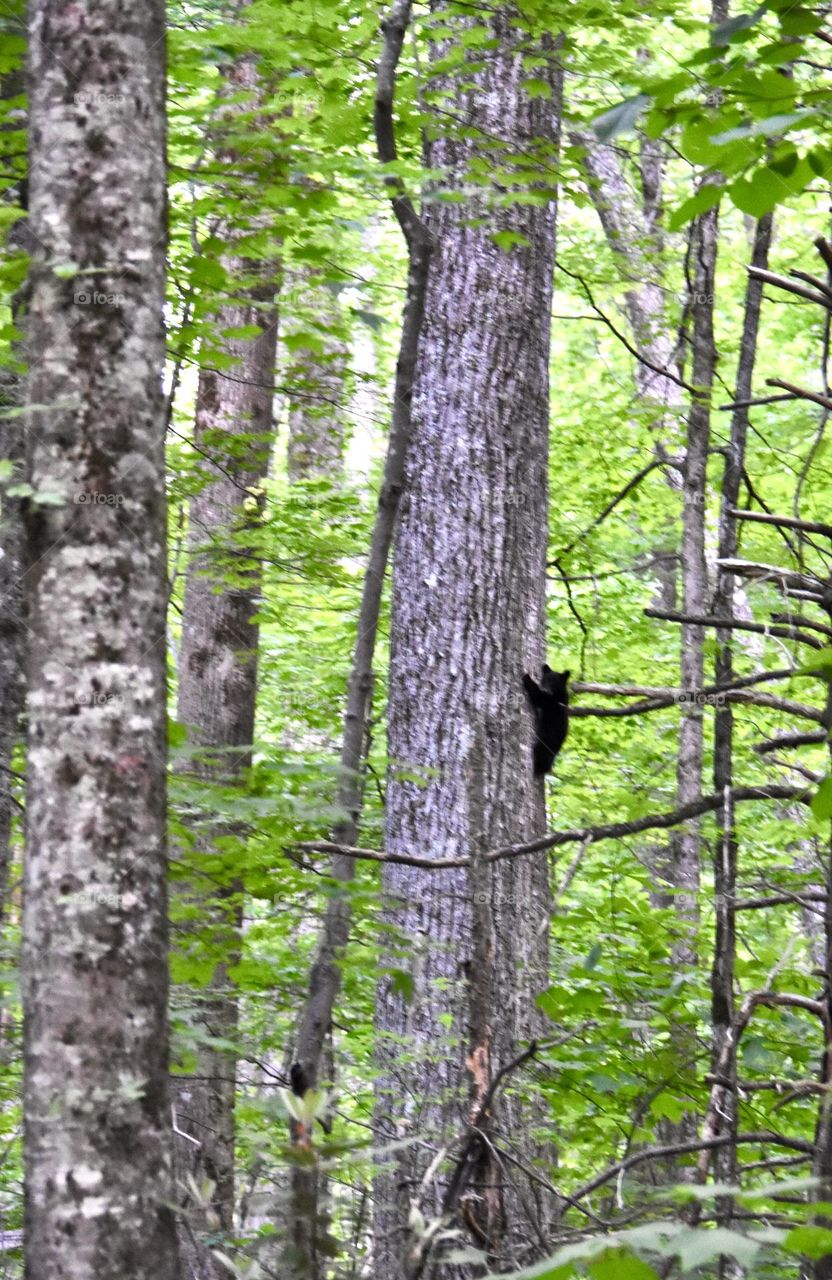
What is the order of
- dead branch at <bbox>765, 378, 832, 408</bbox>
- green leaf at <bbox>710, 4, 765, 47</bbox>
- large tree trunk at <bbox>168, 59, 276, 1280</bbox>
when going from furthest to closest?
large tree trunk at <bbox>168, 59, 276, 1280</bbox> → green leaf at <bbox>710, 4, 765, 47</bbox> → dead branch at <bbox>765, 378, 832, 408</bbox>

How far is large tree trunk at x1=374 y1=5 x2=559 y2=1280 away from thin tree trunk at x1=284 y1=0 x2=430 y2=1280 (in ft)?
4.80

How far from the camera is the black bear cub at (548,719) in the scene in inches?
233

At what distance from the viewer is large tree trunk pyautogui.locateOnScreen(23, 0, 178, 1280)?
228 centimetres

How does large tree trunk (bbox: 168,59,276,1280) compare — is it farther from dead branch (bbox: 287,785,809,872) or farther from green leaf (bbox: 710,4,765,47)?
green leaf (bbox: 710,4,765,47)

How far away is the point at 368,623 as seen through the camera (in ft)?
12.8

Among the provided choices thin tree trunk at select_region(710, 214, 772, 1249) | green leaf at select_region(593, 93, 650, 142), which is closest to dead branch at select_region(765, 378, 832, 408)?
thin tree trunk at select_region(710, 214, 772, 1249)

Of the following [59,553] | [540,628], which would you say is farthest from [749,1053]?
[540,628]

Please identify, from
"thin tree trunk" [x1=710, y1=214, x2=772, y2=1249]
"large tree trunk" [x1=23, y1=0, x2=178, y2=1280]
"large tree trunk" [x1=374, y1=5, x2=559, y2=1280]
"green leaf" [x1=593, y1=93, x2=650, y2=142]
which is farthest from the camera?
"large tree trunk" [x1=374, y1=5, x2=559, y2=1280]

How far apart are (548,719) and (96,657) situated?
3.80 metres

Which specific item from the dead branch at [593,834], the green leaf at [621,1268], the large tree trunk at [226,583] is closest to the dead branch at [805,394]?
the dead branch at [593,834]

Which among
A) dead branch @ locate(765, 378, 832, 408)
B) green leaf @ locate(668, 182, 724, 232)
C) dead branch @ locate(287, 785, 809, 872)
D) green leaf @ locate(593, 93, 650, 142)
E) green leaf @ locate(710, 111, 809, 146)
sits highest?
green leaf @ locate(593, 93, 650, 142)

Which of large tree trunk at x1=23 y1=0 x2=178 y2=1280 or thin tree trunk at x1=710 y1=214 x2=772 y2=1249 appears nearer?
large tree trunk at x1=23 y1=0 x2=178 y2=1280

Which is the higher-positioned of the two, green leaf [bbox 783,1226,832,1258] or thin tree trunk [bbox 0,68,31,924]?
thin tree trunk [bbox 0,68,31,924]

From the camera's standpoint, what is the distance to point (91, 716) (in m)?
2.41
